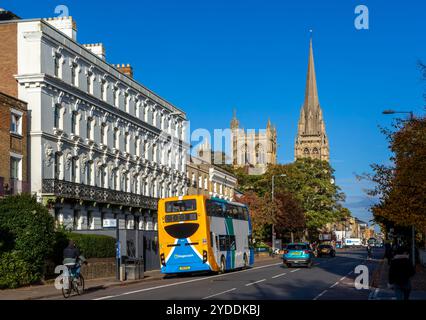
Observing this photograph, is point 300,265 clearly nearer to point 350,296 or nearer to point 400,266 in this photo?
point 350,296

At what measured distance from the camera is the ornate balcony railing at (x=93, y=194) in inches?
1737

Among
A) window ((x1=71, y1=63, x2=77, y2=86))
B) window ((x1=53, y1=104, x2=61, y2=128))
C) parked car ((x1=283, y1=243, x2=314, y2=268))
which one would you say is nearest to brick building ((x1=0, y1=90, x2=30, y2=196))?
window ((x1=53, y1=104, x2=61, y2=128))

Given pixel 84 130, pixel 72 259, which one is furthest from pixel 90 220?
pixel 72 259

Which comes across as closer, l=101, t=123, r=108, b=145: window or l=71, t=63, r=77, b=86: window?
l=71, t=63, r=77, b=86: window

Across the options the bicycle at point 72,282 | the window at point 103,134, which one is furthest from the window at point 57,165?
the bicycle at point 72,282

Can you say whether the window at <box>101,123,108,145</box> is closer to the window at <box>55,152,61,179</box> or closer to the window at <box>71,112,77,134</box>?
the window at <box>71,112,77,134</box>

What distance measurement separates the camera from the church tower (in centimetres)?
18462

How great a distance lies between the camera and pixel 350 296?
23859 millimetres

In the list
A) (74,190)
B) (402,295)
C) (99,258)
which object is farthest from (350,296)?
(74,190)

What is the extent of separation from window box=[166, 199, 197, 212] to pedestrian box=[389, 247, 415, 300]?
1963 centimetres

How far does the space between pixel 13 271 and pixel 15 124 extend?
15940mm

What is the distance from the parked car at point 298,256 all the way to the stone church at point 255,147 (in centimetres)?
11811

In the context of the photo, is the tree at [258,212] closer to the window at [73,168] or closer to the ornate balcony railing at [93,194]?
the ornate balcony railing at [93,194]
